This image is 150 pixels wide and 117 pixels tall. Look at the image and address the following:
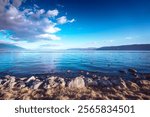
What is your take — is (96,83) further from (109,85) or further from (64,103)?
(64,103)

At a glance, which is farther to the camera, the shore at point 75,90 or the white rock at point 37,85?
the white rock at point 37,85

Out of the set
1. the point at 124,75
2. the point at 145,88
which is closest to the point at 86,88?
the point at 145,88

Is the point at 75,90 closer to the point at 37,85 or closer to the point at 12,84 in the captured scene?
the point at 37,85

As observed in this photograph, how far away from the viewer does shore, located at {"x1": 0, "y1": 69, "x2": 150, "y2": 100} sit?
6113mm

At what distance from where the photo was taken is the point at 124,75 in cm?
904

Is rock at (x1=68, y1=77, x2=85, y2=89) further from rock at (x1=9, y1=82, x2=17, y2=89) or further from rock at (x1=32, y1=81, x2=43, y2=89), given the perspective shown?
rock at (x1=9, y1=82, x2=17, y2=89)

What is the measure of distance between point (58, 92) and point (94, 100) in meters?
1.49

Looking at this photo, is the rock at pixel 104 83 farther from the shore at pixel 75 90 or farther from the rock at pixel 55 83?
the rock at pixel 55 83

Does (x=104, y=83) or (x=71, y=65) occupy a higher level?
(x=71, y=65)

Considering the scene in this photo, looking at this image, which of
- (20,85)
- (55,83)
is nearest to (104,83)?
(55,83)

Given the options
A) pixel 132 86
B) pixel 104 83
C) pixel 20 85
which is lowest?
pixel 132 86

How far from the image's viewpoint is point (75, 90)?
6680 mm

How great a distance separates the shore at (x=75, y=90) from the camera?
611cm

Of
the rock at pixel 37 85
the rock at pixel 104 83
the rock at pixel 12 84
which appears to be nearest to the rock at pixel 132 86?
the rock at pixel 104 83
